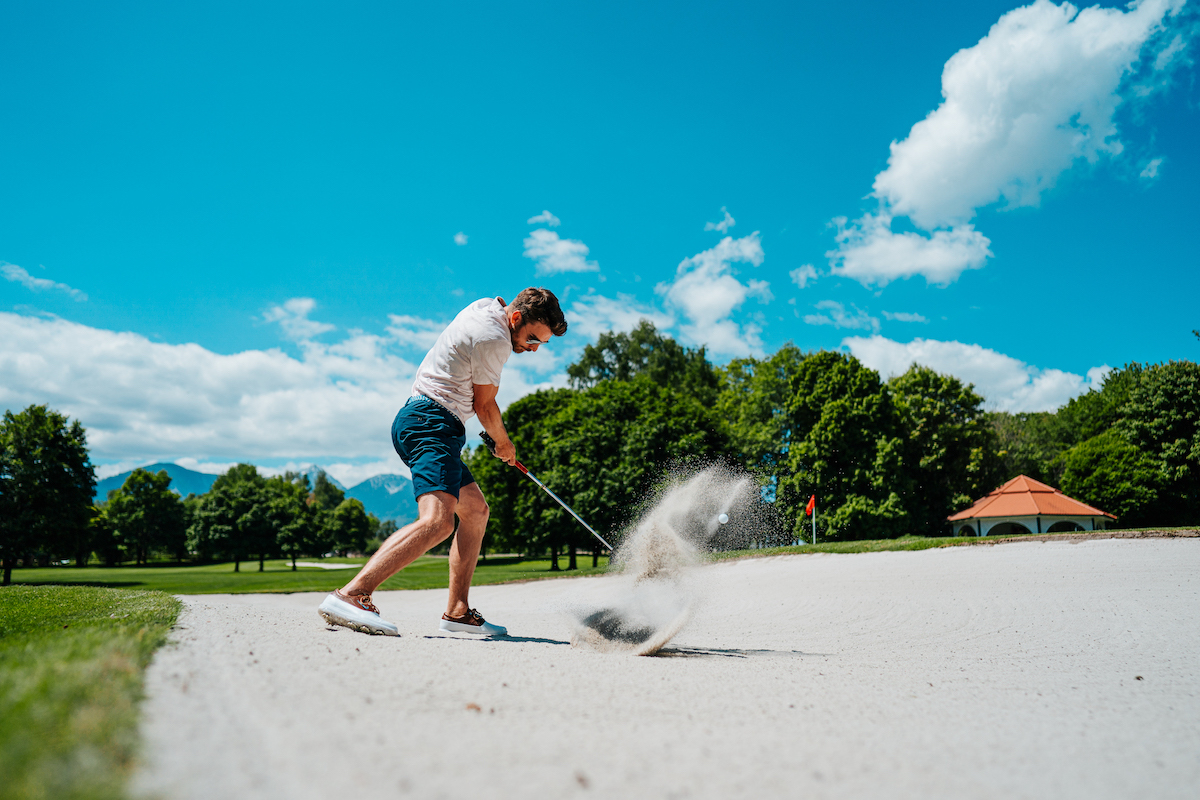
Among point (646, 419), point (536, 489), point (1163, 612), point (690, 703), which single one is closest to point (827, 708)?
point (690, 703)

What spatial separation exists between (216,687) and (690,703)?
6.15 feet

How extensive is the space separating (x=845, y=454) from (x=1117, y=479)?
17.2 meters

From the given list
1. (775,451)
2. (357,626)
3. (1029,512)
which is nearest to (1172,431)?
(1029,512)

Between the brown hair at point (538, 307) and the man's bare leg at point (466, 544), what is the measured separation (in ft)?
4.36

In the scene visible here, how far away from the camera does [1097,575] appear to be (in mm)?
9953

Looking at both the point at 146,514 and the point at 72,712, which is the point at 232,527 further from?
the point at 72,712

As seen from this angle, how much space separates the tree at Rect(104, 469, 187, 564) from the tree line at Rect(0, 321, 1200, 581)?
43.3 feet

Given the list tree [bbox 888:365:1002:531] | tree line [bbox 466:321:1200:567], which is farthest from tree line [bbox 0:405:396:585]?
tree [bbox 888:365:1002:531]

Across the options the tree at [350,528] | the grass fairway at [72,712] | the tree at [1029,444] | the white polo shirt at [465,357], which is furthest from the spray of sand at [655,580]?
the tree at [350,528]

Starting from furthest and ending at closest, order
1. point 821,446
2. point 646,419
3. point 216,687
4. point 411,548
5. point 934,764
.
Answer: point 821,446, point 646,419, point 411,548, point 216,687, point 934,764

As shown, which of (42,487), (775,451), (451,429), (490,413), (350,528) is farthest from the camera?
(350,528)

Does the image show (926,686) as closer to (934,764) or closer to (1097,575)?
(934,764)

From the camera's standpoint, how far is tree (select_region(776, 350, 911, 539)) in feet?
99.8

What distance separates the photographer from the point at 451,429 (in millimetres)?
4441
